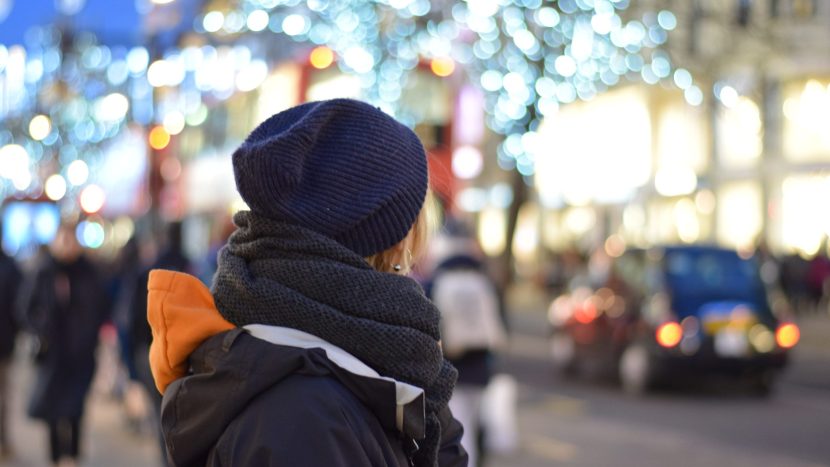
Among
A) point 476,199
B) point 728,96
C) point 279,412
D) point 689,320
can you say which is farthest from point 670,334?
point 476,199

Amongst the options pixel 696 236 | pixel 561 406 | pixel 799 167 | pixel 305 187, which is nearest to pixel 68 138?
pixel 696 236

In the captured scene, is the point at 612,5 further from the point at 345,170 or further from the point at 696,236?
the point at 345,170

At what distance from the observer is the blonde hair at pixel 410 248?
2.17m

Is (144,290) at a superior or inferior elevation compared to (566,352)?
superior

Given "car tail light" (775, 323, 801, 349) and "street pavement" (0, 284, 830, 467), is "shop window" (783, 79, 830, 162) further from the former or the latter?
"car tail light" (775, 323, 801, 349)

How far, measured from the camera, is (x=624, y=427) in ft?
40.3

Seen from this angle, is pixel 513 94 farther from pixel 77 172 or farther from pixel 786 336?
pixel 77 172

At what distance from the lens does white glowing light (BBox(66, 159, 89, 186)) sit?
57638 mm

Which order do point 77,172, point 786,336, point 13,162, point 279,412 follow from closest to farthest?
point 279,412
point 786,336
point 13,162
point 77,172

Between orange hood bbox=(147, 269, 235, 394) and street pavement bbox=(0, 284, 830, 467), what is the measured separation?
7.91m

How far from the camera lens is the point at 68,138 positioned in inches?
2311

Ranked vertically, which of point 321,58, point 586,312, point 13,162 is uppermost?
point 321,58

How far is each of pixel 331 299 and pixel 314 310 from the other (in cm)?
3

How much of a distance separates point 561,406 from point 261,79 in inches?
267
